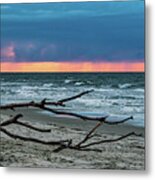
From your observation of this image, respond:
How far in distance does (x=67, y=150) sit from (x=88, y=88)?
0.83ft

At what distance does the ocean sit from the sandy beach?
0.17 feet

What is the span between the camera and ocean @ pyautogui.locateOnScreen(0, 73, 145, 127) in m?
2.33

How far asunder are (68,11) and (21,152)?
1.90 ft

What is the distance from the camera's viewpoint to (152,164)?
2.33m

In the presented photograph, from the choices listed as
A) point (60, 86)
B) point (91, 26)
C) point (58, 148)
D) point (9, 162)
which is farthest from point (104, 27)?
point (9, 162)

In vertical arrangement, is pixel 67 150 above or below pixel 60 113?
below

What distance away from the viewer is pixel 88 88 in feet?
7.78

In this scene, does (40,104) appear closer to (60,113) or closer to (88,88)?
(60,113)

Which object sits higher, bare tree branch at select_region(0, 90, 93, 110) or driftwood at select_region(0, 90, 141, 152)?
bare tree branch at select_region(0, 90, 93, 110)

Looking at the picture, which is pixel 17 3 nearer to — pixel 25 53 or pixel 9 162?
pixel 25 53

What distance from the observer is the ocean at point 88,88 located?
2.33 metres

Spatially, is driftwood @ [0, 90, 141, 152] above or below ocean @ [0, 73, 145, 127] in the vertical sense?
below

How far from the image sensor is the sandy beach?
2.33m

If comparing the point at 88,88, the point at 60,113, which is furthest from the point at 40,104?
the point at 88,88
